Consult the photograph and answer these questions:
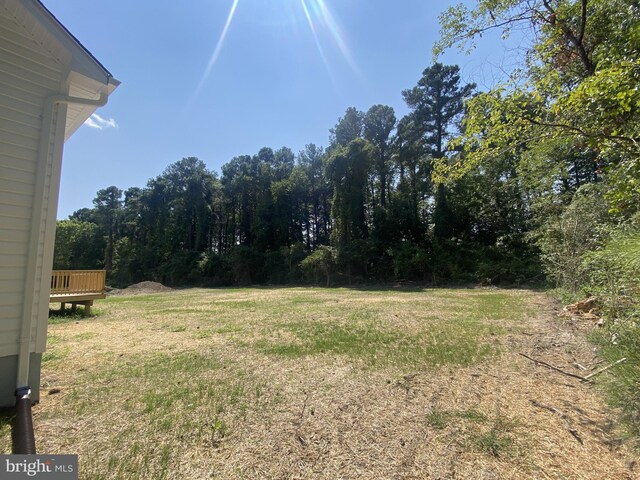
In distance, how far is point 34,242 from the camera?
8.75ft

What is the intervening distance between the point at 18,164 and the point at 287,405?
132 inches

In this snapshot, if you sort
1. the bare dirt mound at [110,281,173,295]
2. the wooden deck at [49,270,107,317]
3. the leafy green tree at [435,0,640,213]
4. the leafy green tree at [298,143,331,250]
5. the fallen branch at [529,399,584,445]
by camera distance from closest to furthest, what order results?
the fallen branch at [529,399,584,445]
the leafy green tree at [435,0,640,213]
the wooden deck at [49,270,107,317]
the bare dirt mound at [110,281,173,295]
the leafy green tree at [298,143,331,250]

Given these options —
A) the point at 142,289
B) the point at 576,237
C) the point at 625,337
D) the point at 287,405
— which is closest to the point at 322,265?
the point at 142,289

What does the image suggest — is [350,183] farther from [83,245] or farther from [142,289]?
[83,245]

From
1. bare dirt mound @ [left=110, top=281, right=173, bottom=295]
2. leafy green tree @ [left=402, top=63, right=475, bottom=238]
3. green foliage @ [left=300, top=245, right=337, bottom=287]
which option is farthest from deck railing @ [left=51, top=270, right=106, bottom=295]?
leafy green tree @ [left=402, top=63, right=475, bottom=238]

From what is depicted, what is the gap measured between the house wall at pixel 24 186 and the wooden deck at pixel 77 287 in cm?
595

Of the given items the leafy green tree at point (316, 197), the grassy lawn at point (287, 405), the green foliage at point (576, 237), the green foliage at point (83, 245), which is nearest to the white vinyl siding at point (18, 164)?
the grassy lawn at point (287, 405)

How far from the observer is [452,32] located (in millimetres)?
5035

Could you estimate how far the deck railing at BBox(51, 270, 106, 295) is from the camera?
294 inches

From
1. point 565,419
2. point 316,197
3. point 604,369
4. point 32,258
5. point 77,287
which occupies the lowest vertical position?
point 565,419

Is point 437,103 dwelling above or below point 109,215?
above

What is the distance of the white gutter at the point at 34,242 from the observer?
260cm

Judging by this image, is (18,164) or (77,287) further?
(77,287)

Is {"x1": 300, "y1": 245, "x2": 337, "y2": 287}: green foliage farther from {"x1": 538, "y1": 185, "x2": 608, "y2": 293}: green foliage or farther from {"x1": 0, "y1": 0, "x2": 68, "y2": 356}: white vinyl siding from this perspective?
{"x1": 0, "y1": 0, "x2": 68, "y2": 356}: white vinyl siding
